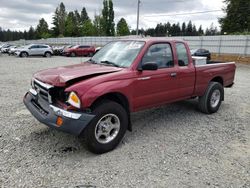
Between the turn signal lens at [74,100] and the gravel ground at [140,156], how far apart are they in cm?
87

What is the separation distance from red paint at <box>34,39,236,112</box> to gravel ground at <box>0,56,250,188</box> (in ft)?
2.30

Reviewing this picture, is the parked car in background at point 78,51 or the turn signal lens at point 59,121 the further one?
the parked car in background at point 78,51

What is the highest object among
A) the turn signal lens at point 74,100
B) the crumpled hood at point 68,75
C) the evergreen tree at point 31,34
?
the evergreen tree at point 31,34

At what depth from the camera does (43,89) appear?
12.7 ft

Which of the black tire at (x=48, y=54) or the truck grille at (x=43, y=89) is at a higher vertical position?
the truck grille at (x=43, y=89)

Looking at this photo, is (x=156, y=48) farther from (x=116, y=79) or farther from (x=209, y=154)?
(x=209, y=154)

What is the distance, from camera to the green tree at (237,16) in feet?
139

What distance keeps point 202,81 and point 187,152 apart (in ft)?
7.34

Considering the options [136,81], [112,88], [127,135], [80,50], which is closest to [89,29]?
[80,50]

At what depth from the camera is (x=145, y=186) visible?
297 centimetres

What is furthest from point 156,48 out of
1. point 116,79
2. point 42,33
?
point 42,33

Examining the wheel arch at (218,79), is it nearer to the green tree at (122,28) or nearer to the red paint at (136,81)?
the red paint at (136,81)

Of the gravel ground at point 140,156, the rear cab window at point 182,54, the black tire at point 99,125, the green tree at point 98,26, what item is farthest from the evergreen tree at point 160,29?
the black tire at point 99,125

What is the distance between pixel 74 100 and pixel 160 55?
6.95ft
